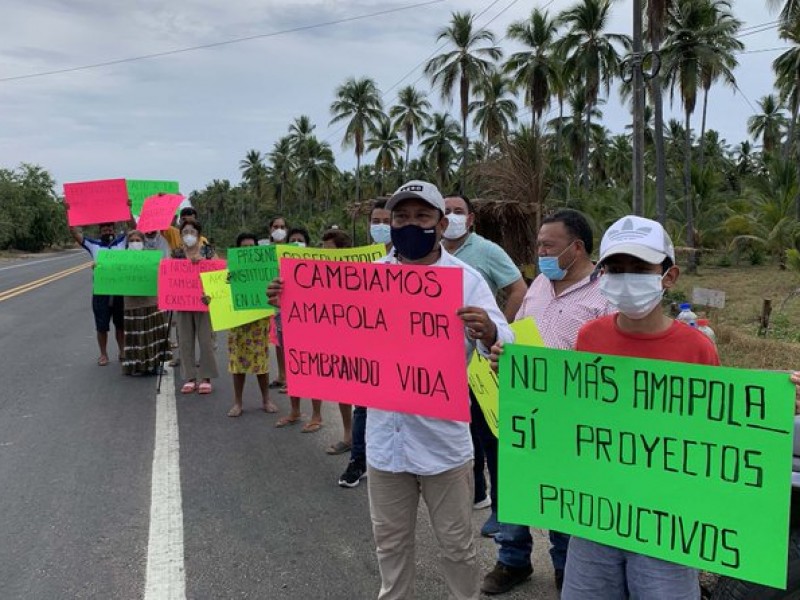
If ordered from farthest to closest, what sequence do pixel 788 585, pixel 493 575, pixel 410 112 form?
pixel 410 112 < pixel 493 575 < pixel 788 585

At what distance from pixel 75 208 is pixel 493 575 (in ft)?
23.4

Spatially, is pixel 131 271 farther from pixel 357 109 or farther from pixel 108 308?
pixel 357 109

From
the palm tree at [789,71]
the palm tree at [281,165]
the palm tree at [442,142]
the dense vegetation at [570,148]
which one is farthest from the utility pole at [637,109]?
the palm tree at [281,165]

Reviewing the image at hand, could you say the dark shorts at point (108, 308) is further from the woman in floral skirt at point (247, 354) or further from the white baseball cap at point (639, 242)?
the white baseball cap at point (639, 242)

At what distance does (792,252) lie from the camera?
1174cm

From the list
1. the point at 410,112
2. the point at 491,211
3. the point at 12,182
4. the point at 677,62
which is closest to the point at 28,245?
the point at 12,182

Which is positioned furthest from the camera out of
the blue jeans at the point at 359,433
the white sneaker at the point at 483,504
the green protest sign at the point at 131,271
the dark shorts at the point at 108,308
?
the dark shorts at the point at 108,308

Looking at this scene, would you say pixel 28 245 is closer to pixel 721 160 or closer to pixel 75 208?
pixel 75 208

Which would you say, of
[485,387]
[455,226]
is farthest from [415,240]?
[455,226]

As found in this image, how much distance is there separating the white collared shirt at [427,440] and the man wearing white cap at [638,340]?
1.73ft

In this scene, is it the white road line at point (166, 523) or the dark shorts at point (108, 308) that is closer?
the white road line at point (166, 523)

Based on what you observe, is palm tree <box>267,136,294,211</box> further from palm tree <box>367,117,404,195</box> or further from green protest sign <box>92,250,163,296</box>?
green protest sign <box>92,250,163,296</box>

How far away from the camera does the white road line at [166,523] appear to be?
3129 mm

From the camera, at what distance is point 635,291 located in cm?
195
